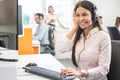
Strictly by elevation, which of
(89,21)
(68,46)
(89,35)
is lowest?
(68,46)

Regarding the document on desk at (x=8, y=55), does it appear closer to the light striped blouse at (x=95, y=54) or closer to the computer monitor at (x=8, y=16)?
the computer monitor at (x=8, y=16)

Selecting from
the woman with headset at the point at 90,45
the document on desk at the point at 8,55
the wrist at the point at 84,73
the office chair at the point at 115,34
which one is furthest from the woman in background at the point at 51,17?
the document on desk at the point at 8,55

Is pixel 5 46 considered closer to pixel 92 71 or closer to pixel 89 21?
pixel 92 71

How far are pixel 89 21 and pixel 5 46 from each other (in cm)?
73

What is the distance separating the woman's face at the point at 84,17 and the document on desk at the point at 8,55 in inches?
25.4

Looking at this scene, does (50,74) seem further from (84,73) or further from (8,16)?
(8,16)

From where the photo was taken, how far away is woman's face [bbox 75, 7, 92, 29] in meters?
1.62

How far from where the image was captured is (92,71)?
146 cm

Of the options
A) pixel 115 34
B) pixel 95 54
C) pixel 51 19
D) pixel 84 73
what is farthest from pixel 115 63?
pixel 51 19

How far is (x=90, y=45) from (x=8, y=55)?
2.20 ft

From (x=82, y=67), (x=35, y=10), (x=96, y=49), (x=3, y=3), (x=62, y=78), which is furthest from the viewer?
(x=35, y=10)

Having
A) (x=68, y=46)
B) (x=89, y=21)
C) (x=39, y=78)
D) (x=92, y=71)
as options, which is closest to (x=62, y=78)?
(x=39, y=78)

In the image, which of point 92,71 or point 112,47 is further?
point 112,47

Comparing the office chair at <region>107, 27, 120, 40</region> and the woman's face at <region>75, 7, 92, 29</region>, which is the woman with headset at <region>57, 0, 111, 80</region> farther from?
the office chair at <region>107, 27, 120, 40</region>
